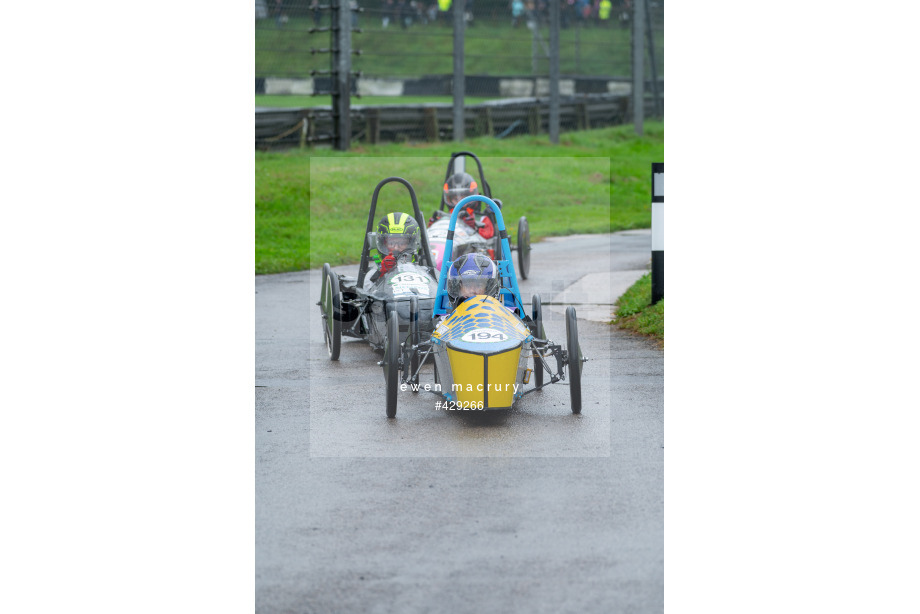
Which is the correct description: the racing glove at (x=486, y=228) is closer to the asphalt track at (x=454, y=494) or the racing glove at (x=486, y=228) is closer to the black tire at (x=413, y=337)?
the asphalt track at (x=454, y=494)

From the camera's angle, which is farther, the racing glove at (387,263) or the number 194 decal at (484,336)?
the racing glove at (387,263)

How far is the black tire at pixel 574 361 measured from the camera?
23.5ft

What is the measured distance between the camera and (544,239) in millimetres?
17141

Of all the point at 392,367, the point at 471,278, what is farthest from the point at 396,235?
the point at 392,367

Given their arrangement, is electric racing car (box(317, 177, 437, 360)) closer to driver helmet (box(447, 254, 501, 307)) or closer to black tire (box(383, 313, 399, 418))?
driver helmet (box(447, 254, 501, 307))

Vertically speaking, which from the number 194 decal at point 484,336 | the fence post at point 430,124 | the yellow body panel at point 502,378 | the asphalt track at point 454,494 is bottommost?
the asphalt track at point 454,494

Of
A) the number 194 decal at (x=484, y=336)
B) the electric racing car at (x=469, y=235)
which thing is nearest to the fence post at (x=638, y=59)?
the electric racing car at (x=469, y=235)

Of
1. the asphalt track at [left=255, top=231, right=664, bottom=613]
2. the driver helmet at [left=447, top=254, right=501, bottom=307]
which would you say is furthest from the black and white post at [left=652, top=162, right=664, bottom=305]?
the driver helmet at [left=447, top=254, right=501, bottom=307]

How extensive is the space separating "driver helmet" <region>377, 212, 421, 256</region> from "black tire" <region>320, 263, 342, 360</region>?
0.53 metres

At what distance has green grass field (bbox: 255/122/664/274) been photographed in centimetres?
1572

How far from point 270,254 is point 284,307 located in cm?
352

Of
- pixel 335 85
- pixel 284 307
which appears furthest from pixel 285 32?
pixel 284 307

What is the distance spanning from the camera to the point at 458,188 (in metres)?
13.3
